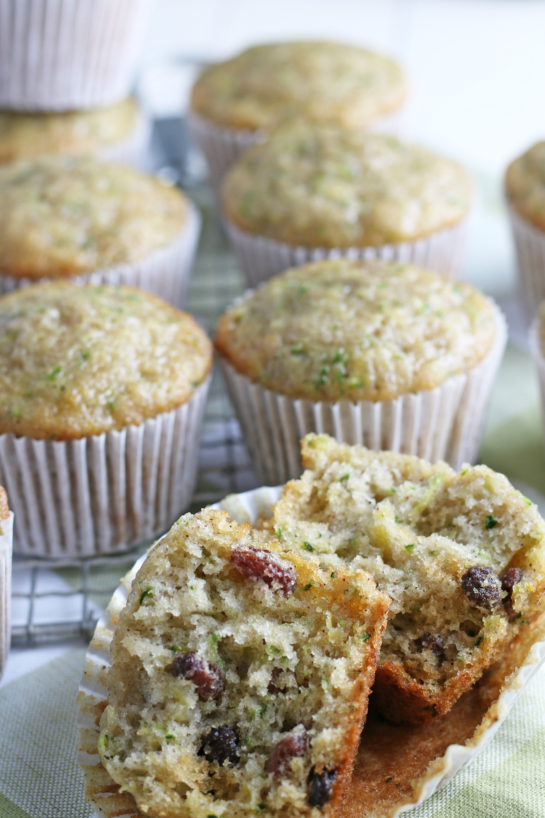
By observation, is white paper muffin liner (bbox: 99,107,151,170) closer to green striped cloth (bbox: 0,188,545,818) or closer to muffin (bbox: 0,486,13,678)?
muffin (bbox: 0,486,13,678)

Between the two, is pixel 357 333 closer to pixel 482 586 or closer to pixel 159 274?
pixel 482 586

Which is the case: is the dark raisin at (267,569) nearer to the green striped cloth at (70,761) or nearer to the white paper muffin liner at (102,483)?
the green striped cloth at (70,761)

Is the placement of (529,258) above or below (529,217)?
below

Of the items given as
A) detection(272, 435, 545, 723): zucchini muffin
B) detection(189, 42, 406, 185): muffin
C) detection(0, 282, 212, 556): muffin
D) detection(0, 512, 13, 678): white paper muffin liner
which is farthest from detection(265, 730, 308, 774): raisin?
detection(189, 42, 406, 185): muffin

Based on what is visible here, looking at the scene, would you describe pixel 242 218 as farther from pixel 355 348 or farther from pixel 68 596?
pixel 68 596

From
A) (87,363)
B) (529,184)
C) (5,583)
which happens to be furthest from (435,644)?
(529,184)

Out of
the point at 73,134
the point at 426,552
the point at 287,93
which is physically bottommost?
the point at 73,134

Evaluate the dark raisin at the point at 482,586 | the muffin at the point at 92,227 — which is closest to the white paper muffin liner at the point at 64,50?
the muffin at the point at 92,227

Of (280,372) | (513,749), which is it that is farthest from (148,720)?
(280,372)
